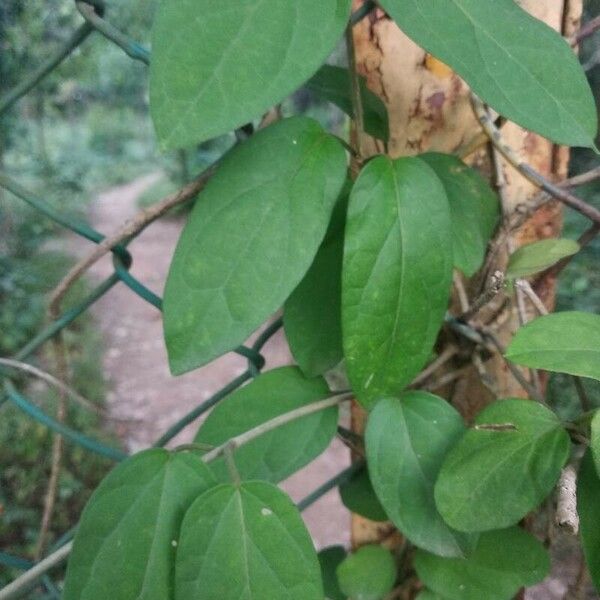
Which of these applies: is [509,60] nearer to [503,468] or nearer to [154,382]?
[503,468]

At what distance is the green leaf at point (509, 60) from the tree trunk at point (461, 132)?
0.10m

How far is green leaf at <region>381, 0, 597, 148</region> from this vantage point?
0.74 ft

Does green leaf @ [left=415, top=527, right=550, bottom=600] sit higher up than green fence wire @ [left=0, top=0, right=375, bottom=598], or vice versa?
green fence wire @ [left=0, top=0, right=375, bottom=598]

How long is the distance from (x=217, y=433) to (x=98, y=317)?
2.68m

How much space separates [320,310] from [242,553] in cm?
13

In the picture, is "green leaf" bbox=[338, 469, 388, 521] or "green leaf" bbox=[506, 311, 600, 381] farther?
"green leaf" bbox=[338, 469, 388, 521]

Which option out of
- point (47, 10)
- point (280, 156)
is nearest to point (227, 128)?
point (280, 156)

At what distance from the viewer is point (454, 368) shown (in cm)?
42

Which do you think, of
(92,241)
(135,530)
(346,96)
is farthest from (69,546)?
(346,96)

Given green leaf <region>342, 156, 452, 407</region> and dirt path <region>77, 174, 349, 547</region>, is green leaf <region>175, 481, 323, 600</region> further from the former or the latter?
Result: dirt path <region>77, 174, 349, 547</region>

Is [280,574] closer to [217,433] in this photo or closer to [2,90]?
[217,433]

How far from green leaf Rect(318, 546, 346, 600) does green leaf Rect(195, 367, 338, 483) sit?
0.56 feet

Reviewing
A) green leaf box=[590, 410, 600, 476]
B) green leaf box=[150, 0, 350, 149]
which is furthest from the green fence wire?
green leaf box=[590, 410, 600, 476]

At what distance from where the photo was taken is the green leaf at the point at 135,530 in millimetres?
284
